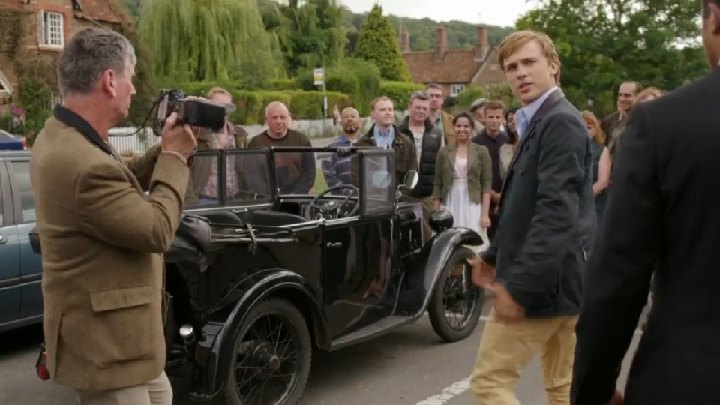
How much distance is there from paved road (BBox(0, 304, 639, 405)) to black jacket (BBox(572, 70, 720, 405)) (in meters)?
3.61

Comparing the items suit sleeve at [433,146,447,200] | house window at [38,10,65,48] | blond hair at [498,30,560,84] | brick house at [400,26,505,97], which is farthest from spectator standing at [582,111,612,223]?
brick house at [400,26,505,97]

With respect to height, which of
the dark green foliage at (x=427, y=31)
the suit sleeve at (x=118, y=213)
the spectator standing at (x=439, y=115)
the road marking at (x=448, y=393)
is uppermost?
the dark green foliage at (x=427, y=31)

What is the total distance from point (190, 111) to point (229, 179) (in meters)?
3.24

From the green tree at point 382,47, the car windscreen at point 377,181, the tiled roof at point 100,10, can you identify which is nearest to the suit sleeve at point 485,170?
the car windscreen at point 377,181

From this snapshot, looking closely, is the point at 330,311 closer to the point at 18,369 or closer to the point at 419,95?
the point at 18,369

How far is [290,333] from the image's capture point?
5.00 metres

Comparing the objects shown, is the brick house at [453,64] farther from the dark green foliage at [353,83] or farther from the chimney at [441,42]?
the dark green foliage at [353,83]

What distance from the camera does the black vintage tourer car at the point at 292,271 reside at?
4.51 meters

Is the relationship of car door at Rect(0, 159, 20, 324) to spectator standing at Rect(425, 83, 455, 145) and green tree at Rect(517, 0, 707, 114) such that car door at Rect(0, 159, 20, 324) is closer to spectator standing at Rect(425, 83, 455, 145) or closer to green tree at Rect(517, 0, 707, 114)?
spectator standing at Rect(425, 83, 455, 145)

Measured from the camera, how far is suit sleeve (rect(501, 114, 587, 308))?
3.19m

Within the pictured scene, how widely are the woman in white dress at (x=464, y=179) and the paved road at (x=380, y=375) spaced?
1.78m

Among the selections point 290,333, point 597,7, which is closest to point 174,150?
point 290,333

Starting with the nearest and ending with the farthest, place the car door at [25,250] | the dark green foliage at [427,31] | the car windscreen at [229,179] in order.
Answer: the car windscreen at [229,179], the car door at [25,250], the dark green foliage at [427,31]

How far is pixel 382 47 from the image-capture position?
234ft
